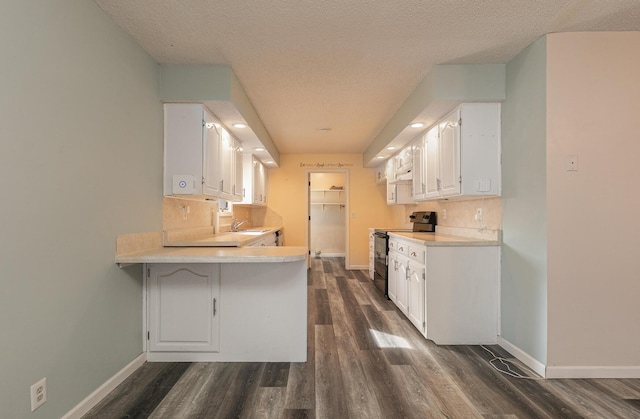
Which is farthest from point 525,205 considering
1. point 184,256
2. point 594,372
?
point 184,256

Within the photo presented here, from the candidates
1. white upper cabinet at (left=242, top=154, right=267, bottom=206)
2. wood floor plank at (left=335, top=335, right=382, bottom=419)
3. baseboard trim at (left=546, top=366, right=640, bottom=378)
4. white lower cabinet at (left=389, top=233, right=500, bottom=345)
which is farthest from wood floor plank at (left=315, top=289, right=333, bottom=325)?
baseboard trim at (left=546, top=366, right=640, bottom=378)

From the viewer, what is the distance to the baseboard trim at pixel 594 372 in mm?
2297

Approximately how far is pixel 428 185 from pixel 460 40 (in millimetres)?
1616

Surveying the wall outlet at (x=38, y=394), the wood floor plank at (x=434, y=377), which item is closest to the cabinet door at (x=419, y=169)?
the wood floor plank at (x=434, y=377)

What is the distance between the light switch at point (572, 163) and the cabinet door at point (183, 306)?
2681 mm

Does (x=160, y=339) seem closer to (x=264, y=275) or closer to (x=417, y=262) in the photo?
(x=264, y=275)

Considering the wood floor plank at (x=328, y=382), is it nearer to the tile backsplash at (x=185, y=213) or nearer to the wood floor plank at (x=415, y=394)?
the wood floor plank at (x=415, y=394)

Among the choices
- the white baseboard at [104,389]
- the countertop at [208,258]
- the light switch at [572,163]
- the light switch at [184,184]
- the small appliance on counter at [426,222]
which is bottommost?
the white baseboard at [104,389]

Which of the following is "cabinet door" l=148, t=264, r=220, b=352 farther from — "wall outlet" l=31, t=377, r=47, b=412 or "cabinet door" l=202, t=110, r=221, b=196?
"wall outlet" l=31, t=377, r=47, b=412

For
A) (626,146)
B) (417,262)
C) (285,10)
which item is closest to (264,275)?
(417,262)

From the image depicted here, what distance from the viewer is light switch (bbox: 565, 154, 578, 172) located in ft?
7.63

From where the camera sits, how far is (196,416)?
1.86m

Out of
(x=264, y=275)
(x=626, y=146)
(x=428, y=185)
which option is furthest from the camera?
(x=428, y=185)

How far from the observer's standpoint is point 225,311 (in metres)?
2.55
